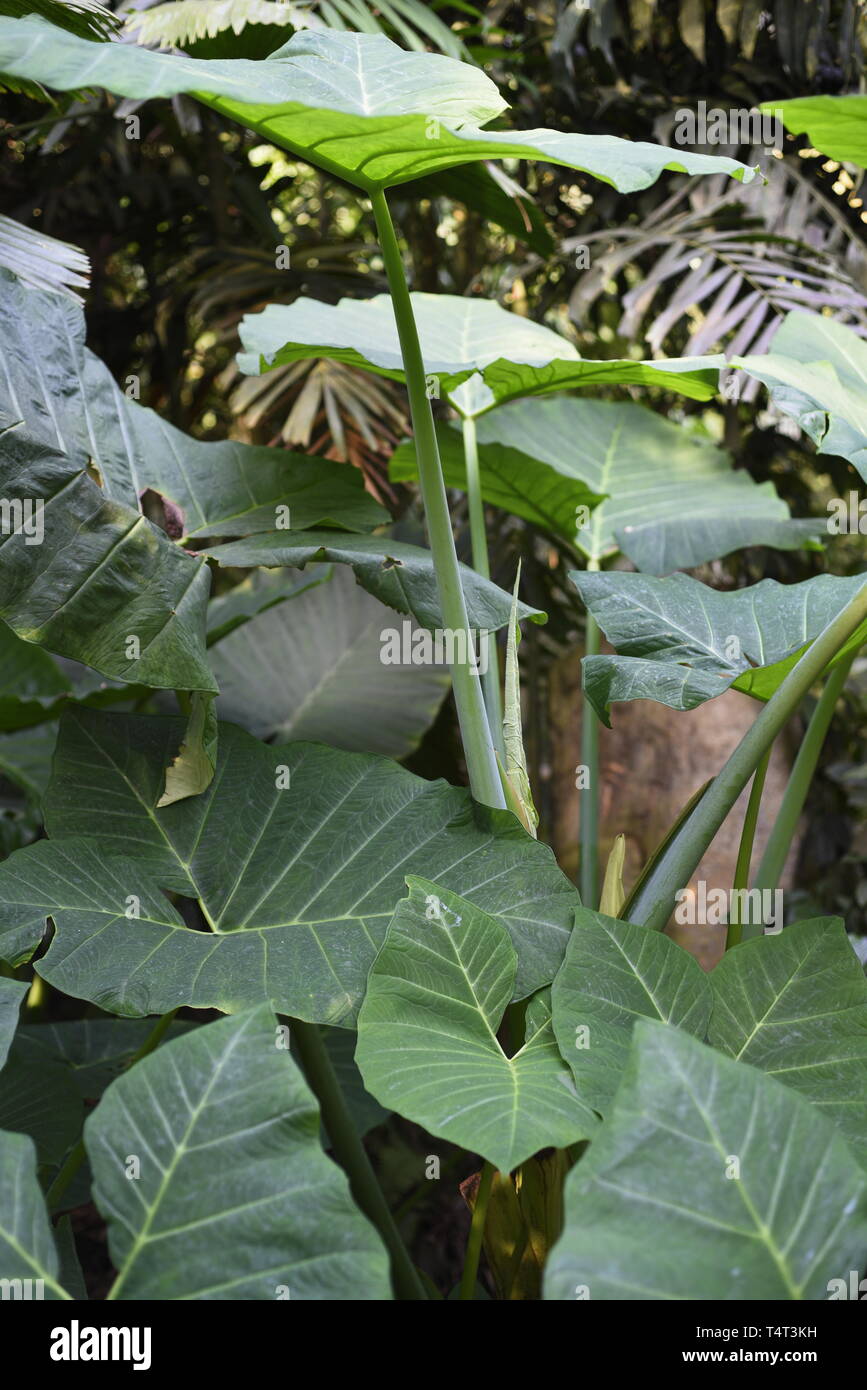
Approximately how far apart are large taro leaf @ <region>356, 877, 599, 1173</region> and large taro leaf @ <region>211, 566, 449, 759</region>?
0.90 m

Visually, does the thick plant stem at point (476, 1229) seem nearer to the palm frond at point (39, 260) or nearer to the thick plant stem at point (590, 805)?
the thick plant stem at point (590, 805)

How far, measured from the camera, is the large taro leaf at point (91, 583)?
103cm

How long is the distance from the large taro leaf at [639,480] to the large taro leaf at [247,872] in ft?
2.17

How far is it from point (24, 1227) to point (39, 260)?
1.07 metres

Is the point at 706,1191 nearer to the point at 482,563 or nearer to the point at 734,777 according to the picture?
the point at 734,777

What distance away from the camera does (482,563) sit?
57.4 inches

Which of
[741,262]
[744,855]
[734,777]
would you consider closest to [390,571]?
[734,777]

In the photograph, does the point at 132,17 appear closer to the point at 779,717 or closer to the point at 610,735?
the point at 779,717

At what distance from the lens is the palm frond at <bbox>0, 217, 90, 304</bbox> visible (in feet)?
4.01

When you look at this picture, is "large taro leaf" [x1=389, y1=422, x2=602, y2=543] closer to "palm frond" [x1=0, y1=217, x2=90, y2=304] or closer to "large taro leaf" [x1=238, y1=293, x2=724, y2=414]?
"large taro leaf" [x1=238, y1=293, x2=724, y2=414]

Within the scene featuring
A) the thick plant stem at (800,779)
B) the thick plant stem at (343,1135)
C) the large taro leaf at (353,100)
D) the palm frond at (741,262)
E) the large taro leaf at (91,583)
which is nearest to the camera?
the large taro leaf at (353,100)

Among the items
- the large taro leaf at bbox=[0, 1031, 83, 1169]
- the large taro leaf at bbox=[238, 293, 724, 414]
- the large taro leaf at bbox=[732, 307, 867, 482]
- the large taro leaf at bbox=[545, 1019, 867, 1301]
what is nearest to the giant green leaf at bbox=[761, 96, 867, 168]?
the large taro leaf at bbox=[732, 307, 867, 482]

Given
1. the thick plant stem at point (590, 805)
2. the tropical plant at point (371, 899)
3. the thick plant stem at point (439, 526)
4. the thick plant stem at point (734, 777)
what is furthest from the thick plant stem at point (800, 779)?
the thick plant stem at point (439, 526)

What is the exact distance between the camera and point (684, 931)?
7.26 feet
